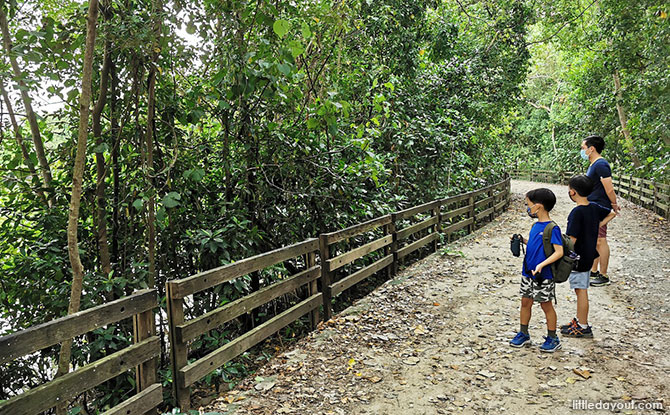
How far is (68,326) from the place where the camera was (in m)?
2.82

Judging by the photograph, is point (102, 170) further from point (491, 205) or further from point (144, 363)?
point (491, 205)

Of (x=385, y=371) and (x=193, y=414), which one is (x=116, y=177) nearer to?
(x=193, y=414)

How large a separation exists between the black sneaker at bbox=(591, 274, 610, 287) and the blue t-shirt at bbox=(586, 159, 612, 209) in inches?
55.0

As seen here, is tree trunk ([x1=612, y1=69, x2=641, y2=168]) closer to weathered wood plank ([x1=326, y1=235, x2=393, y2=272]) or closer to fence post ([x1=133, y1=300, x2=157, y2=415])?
weathered wood plank ([x1=326, y1=235, x2=393, y2=272])

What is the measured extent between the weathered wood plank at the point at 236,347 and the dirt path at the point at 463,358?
0.33m

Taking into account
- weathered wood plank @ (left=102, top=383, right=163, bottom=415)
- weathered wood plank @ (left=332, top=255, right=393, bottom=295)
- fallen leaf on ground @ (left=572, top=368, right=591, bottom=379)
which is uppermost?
weathered wood plank @ (left=102, top=383, right=163, bottom=415)

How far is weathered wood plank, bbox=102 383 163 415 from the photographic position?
122 inches

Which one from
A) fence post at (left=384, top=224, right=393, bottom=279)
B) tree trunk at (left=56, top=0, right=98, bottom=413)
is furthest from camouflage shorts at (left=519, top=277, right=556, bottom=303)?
tree trunk at (left=56, top=0, right=98, bottom=413)

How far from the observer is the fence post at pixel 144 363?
3396 mm

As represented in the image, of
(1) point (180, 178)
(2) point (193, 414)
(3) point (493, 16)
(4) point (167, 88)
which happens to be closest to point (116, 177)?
(1) point (180, 178)

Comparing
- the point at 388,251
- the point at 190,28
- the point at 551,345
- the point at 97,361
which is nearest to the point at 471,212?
the point at 388,251

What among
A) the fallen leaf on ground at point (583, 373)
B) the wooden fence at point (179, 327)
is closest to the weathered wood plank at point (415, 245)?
the wooden fence at point (179, 327)

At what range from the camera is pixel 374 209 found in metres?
8.03

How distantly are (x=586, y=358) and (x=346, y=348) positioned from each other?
2477 mm
